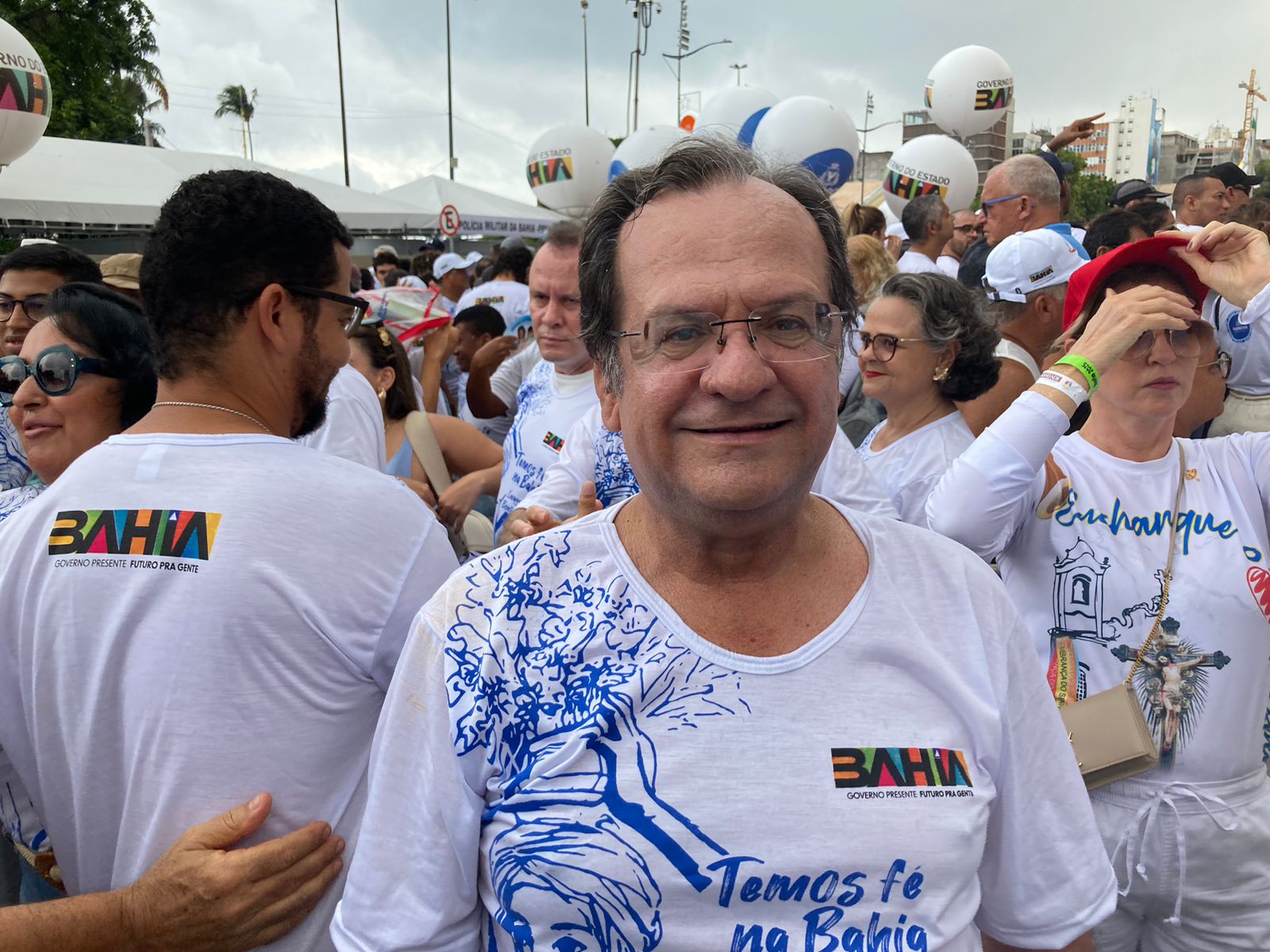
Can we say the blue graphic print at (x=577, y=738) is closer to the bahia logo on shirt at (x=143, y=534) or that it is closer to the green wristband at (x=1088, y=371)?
the bahia logo on shirt at (x=143, y=534)

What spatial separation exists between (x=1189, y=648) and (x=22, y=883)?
284 centimetres

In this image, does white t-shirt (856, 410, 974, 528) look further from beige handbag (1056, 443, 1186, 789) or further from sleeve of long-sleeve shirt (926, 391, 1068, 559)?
beige handbag (1056, 443, 1186, 789)

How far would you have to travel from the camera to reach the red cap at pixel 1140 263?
7.29 feet

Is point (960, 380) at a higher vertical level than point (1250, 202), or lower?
lower

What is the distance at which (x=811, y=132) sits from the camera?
771 cm

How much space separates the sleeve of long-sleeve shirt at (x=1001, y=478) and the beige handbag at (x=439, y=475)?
2.05 m

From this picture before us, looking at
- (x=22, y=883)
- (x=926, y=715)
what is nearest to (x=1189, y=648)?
(x=926, y=715)

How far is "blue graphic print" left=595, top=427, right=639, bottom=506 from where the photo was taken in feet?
8.57

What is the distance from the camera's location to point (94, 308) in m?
2.24

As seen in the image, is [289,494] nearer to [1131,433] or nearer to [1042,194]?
[1131,433]

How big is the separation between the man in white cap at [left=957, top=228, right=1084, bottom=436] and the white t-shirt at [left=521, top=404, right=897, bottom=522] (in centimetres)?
137

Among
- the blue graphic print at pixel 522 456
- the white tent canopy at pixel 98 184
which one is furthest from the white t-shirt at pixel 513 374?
the white tent canopy at pixel 98 184

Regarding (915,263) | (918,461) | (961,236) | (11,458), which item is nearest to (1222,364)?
(918,461)

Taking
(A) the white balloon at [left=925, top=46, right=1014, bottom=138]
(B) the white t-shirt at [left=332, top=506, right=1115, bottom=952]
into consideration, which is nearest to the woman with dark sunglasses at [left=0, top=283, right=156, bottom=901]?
(B) the white t-shirt at [left=332, top=506, right=1115, bottom=952]
